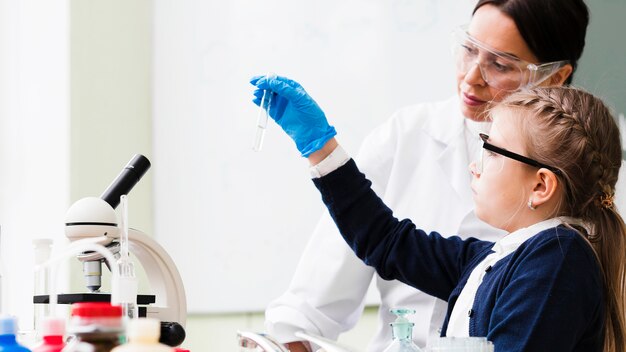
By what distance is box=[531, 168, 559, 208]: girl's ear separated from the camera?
141cm

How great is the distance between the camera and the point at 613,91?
2.62 m

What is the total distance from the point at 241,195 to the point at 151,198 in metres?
0.32

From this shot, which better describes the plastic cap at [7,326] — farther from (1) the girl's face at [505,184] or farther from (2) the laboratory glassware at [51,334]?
(1) the girl's face at [505,184]

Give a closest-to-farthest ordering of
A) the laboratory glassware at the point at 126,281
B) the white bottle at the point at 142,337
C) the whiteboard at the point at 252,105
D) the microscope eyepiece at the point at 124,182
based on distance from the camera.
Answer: the white bottle at the point at 142,337 → the laboratory glassware at the point at 126,281 → the microscope eyepiece at the point at 124,182 → the whiteboard at the point at 252,105

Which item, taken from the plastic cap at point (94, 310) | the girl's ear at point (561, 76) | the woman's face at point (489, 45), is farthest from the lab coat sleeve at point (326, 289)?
the plastic cap at point (94, 310)

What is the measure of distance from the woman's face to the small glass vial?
3.85 feet

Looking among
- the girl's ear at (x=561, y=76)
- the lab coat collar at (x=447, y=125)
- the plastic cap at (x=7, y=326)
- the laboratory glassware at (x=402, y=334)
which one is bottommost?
the laboratory glassware at (x=402, y=334)

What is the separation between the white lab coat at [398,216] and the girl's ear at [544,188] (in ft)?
1.87

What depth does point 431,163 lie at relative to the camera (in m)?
2.11

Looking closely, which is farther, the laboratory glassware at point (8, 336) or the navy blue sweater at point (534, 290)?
the navy blue sweater at point (534, 290)

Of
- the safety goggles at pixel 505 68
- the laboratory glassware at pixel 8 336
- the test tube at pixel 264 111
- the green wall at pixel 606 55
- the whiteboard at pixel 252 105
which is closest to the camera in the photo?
the laboratory glassware at pixel 8 336

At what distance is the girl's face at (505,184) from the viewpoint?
144cm

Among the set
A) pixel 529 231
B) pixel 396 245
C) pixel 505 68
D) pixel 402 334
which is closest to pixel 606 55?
pixel 505 68

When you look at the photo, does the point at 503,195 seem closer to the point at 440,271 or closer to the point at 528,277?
the point at 528,277
